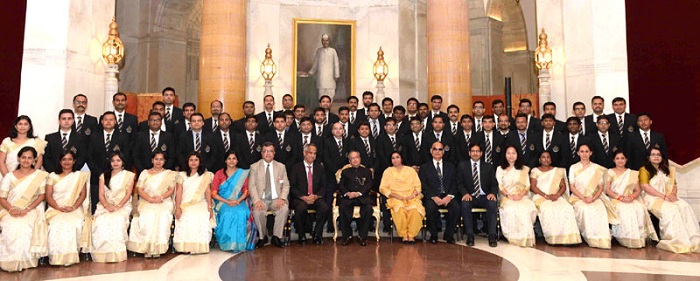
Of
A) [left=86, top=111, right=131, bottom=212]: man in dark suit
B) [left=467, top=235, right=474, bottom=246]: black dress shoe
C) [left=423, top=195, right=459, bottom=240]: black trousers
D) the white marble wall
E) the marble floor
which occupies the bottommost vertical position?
the marble floor

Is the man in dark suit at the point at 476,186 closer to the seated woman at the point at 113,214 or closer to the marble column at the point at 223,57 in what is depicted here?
the seated woman at the point at 113,214

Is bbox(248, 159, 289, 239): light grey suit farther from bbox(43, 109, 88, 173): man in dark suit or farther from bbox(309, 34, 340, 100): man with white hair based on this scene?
bbox(309, 34, 340, 100): man with white hair

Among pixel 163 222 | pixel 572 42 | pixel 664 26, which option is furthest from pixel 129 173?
pixel 664 26

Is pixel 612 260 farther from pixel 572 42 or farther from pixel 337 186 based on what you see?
pixel 572 42

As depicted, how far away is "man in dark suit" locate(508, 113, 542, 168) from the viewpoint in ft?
29.4

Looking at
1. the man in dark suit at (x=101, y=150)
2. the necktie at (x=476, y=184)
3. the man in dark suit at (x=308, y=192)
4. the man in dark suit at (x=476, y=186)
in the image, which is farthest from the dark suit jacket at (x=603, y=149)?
the man in dark suit at (x=101, y=150)

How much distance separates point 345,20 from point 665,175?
29.3 ft

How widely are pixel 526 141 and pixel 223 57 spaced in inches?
270

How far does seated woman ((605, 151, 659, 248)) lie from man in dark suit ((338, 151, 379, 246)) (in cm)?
364

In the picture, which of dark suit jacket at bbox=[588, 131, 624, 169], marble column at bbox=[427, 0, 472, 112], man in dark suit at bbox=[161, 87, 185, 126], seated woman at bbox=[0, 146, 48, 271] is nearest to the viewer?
seated woman at bbox=[0, 146, 48, 271]

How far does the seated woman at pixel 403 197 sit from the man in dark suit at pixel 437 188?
0.41 feet

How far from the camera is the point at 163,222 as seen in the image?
7477 millimetres

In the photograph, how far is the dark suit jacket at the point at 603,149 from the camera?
900cm

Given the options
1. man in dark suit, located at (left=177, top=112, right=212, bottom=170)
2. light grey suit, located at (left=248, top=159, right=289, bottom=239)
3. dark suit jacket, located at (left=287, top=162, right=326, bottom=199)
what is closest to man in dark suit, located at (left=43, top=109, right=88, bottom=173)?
man in dark suit, located at (left=177, top=112, right=212, bottom=170)
